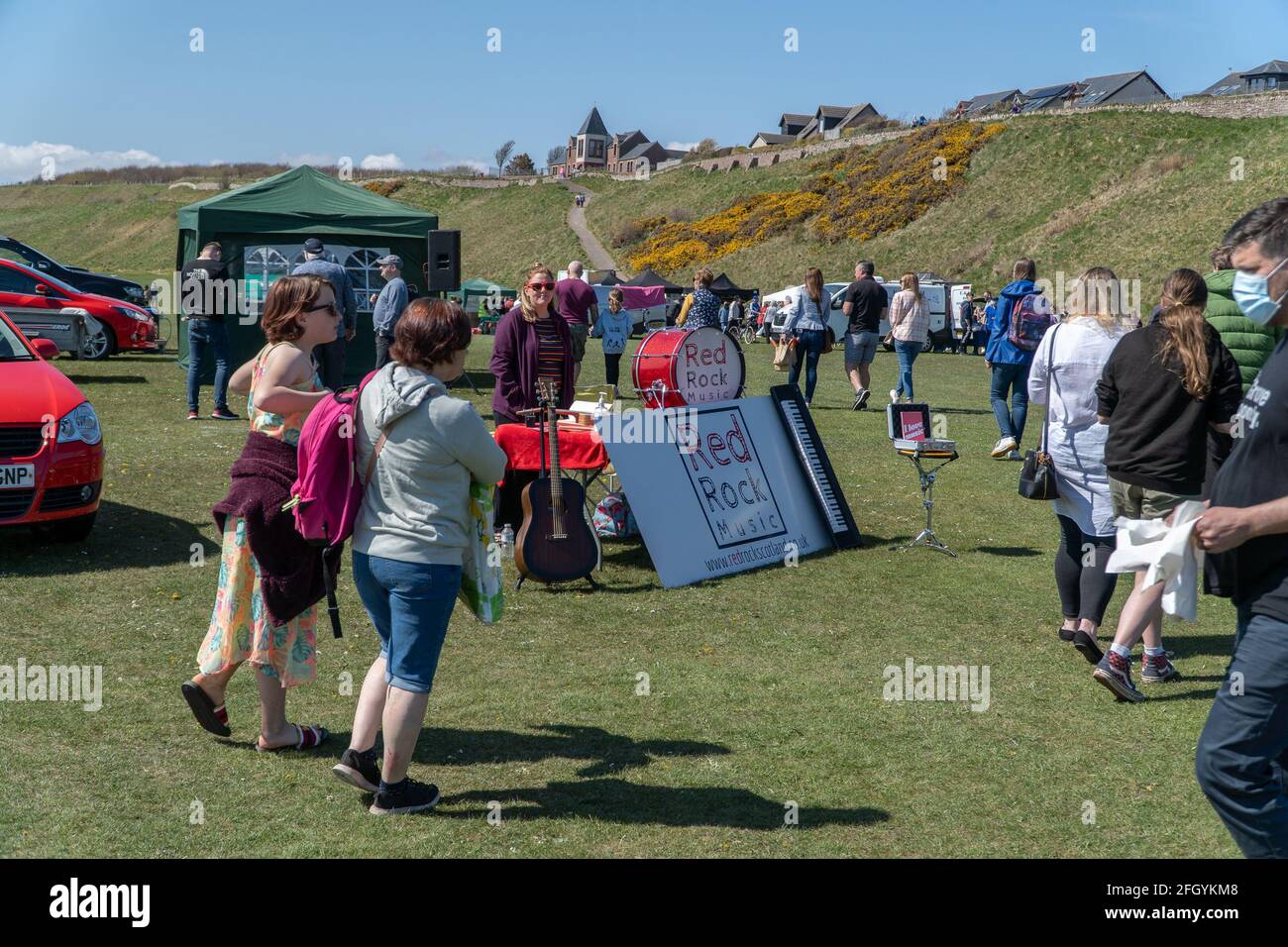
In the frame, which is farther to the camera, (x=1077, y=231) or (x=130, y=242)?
(x=130, y=242)

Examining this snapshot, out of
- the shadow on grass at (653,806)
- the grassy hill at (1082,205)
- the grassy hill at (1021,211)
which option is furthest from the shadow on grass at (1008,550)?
the grassy hill at (1082,205)

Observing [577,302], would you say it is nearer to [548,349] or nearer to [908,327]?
[908,327]

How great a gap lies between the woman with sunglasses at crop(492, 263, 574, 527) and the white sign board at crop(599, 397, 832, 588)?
2.14 ft

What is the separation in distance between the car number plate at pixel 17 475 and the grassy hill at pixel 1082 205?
3950cm

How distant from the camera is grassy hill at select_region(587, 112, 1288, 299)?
146 ft

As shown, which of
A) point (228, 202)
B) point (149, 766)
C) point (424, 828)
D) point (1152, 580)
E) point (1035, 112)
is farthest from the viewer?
point (1035, 112)

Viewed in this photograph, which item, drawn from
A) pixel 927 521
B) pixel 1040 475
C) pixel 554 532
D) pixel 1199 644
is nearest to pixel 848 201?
pixel 927 521

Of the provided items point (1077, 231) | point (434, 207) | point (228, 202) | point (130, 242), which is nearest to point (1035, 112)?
point (1077, 231)

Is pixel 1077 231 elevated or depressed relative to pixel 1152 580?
elevated

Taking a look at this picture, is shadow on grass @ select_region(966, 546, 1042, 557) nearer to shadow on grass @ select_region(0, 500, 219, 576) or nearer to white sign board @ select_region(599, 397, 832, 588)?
white sign board @ select_region(599, 397, 832, 588)

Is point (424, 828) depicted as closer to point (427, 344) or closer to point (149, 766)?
point (149, 766)

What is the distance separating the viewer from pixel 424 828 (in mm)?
4391
